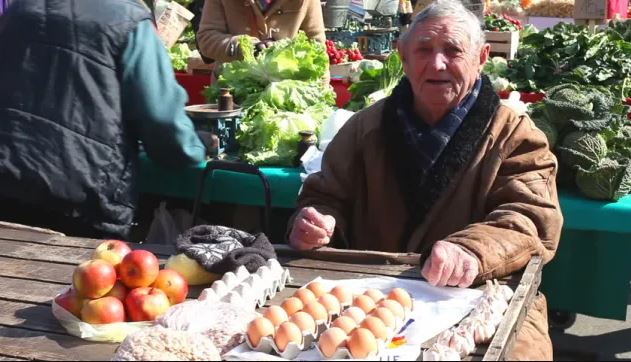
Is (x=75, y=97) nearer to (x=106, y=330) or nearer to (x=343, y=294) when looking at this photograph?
(x=106, y=330)

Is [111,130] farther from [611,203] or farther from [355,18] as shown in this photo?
[355,18]

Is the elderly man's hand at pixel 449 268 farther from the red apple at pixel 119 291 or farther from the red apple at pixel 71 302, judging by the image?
the red apple at pixel 71 302

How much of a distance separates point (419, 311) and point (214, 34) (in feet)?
11.3

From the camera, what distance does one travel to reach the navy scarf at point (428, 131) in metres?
2.85

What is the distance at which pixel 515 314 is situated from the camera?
2070 millimetres

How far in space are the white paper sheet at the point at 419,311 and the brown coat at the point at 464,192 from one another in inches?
6.4

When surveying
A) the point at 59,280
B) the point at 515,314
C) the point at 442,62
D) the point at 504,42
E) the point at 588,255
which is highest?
the point at 442,62

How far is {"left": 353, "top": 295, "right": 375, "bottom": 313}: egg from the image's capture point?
2012mm

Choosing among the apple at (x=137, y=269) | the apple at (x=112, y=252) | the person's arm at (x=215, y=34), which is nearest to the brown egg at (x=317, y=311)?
the apple at (x=137, y=269)

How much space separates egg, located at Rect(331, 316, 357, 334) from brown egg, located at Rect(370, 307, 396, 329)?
72 millimetres

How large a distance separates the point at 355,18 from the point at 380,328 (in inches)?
349

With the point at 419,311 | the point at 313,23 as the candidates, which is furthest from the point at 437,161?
the point at 313,23

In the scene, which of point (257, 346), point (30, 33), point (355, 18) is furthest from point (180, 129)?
point (355, 18)

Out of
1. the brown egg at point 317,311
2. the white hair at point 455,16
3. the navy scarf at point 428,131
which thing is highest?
the white hair at point 455,16
